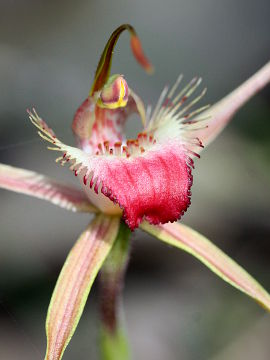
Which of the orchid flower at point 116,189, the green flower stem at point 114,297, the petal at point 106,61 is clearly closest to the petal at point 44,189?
the orchid flower at point 116,189

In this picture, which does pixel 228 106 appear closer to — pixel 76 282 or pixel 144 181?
pixel 144 181

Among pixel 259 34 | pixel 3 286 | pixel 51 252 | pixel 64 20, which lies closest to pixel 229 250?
pixel 51 252

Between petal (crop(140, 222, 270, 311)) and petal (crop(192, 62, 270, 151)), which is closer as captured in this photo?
petal (crop(140, 222, 270, 311))

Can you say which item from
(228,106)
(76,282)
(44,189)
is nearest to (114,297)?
(76,282)

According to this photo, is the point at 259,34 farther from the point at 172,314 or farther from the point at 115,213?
the point at 115,213

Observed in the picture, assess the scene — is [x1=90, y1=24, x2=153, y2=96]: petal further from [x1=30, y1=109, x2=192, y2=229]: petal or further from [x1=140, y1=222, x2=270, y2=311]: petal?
[x1=140, y1=222, x2=270, y2=311]: petal

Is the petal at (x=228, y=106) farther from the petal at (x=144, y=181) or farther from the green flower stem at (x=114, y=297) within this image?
the green flower stem at (x=114, y=297)

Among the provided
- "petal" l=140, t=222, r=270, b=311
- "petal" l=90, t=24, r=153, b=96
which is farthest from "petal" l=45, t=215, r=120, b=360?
"petal" l=90, t=24, r=153, b=96

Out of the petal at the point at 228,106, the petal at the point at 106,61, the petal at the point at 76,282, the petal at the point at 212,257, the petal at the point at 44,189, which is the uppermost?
the petal at the point at 228,106
